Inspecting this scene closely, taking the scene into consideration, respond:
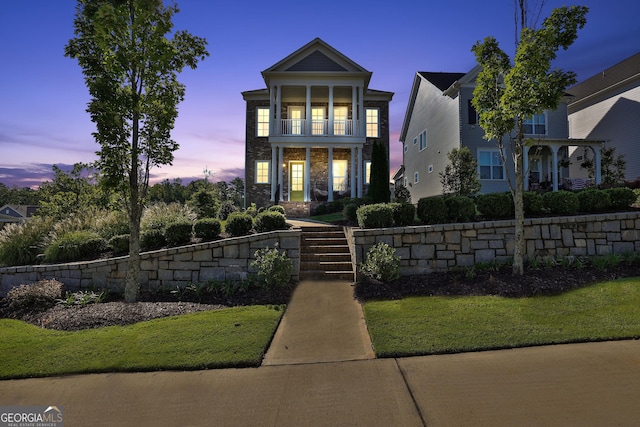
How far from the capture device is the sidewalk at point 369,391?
268 cm

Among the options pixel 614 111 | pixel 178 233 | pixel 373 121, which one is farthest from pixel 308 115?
pixel 614 111

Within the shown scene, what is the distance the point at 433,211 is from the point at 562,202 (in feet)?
10.6

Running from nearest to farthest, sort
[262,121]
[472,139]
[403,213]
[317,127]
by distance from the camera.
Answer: [403,213]
[472,139]
[317,127]
[262,121]

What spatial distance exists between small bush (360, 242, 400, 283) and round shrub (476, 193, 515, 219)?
2761 mm

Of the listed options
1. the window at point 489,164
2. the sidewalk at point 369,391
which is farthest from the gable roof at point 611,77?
the sidewalk at point 369,391

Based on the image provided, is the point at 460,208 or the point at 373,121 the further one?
the point at 373,121

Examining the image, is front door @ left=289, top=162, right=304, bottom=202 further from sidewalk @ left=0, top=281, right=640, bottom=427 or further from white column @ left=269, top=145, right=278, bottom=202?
sidewalk @ left=0, top=281, right=640, bottom=427

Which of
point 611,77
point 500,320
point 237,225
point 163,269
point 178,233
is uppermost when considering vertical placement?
point 611,77

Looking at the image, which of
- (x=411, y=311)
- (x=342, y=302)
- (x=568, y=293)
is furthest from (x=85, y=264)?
(x=568, y=293)

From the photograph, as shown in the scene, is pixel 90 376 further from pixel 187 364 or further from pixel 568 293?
pixel 568 293

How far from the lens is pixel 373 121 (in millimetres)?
17453

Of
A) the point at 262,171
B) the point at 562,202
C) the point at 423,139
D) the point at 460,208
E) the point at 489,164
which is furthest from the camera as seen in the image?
the point at 423,139

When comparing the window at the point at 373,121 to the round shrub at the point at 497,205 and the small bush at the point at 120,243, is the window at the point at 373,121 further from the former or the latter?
the small bush at the point at 120,243

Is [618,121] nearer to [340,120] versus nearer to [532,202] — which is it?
[532,202]
